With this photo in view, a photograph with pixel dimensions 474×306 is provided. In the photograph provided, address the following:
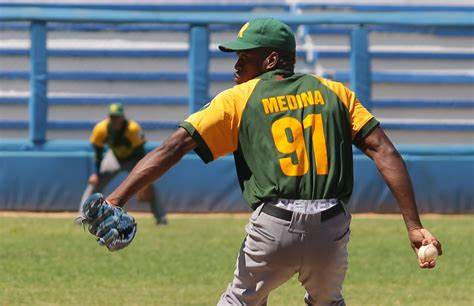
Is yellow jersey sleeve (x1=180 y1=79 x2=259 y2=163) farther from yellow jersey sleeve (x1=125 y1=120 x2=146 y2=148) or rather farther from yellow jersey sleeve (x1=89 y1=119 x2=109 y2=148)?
yellow jersey sleeve (x1=89 y1=119 x2=109 y2=148)

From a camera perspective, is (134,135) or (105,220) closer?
(105,220)

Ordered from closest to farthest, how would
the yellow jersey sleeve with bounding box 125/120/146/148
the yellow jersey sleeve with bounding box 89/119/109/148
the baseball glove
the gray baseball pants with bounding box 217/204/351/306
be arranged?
the baseball glove < the gray baseball pants with bounding box 217/204/351/306 < the yellow jersey sleeve with bounding box 125/120/146/148 < the yellow jersey sleeve with bounding box 89/119/109/148

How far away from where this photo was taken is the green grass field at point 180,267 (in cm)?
1038

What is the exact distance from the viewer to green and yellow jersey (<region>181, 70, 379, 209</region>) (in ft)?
18.8

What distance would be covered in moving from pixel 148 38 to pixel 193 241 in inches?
256

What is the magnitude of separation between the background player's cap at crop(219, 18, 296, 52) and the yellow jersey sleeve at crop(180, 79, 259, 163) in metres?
0.22

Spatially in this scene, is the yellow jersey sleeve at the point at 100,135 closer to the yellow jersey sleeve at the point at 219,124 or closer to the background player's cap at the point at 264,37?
the background player's cap at the point at 264,37

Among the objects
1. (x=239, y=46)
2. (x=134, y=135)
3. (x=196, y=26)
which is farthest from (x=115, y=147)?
(x=239, y=46)

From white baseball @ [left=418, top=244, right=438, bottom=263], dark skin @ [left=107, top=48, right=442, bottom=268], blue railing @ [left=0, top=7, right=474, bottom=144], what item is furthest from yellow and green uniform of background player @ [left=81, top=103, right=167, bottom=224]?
white baseball @ [left=418, top=244, right=438, bottom=263]

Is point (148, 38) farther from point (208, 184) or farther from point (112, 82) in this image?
point (208, 184)

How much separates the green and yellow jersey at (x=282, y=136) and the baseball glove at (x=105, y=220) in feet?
1.76

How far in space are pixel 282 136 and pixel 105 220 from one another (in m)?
0.94

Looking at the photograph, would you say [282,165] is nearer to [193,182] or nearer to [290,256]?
[290,256]

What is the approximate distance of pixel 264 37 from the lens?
5.91 meters
